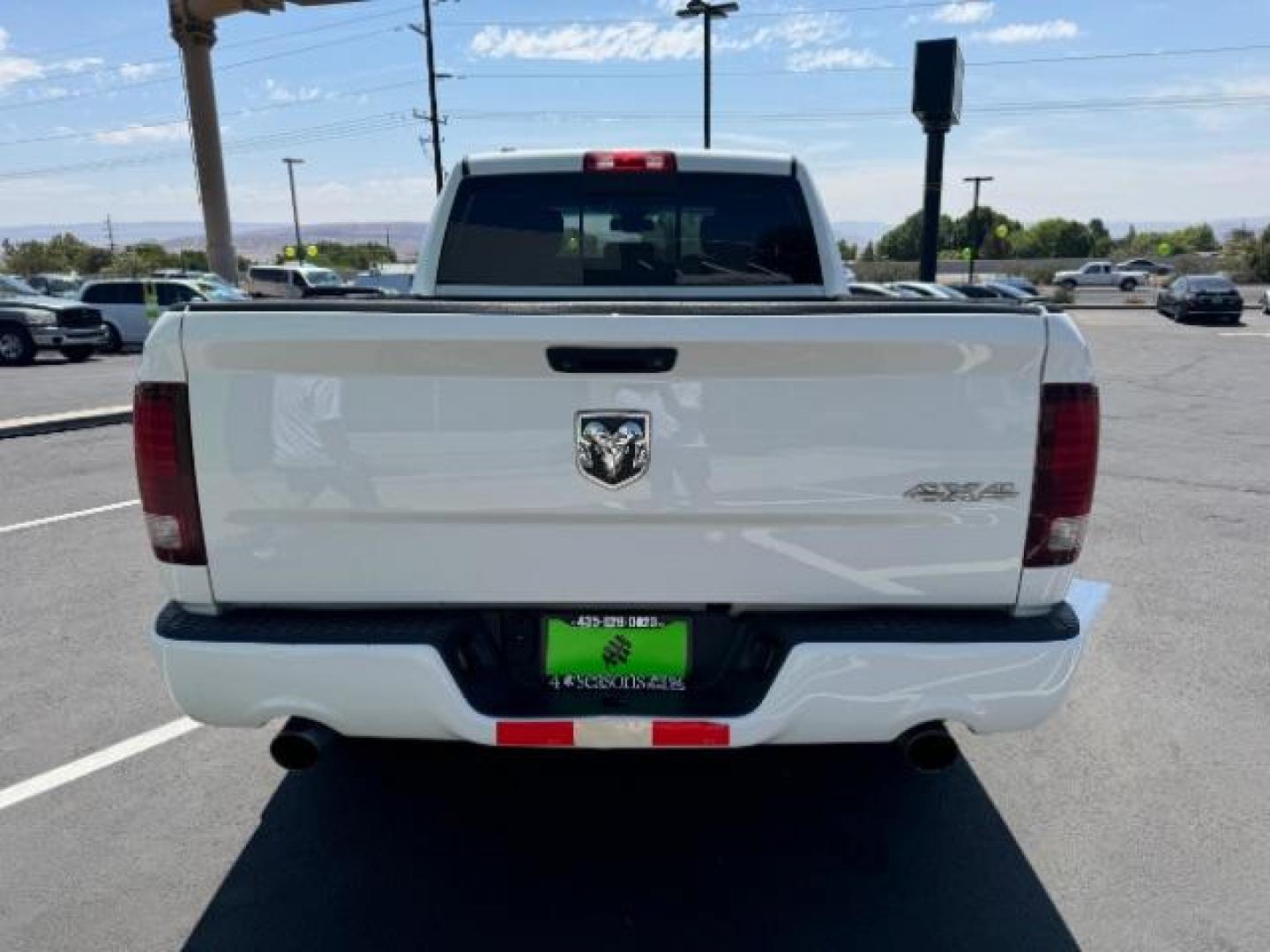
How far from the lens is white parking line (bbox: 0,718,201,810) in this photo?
3.26 meters

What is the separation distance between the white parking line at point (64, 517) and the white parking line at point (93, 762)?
12.5ft

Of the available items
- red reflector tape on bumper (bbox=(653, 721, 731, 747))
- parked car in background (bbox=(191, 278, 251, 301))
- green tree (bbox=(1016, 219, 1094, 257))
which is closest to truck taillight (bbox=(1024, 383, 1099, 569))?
red reflector tape on bumper (bbox=(653, 721, 731, 747))

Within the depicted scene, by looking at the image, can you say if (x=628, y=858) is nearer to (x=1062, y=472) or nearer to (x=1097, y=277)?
(x=1062, y=472)

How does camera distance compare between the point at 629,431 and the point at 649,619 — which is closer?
the point at 629,431

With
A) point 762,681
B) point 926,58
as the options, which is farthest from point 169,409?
point 926,58

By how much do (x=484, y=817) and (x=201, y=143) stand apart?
112 ft

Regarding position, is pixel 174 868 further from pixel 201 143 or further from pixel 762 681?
pixel 201 143

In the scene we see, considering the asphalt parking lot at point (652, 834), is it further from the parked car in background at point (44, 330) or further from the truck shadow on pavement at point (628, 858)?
the parked car in background at point (44, 330)

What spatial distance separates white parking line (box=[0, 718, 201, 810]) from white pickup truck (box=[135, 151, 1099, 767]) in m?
1.37

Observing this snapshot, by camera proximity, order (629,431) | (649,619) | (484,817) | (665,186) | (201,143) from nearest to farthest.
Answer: (629,431), (649,619), (484,817), (665,186), (201,143)

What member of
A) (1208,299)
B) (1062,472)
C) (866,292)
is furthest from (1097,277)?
(1062,472)

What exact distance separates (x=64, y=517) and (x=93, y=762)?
421 cm

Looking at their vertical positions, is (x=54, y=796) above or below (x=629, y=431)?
below

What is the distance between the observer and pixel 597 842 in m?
2.93
